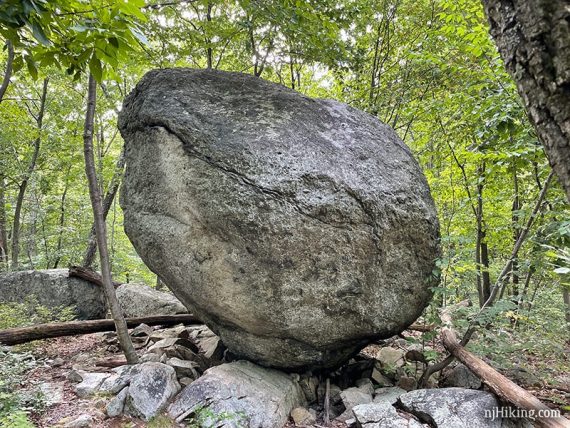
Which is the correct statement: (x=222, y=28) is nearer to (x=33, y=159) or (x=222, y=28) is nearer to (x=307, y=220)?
(x=307, y=220)

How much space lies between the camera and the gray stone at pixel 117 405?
3.97 m

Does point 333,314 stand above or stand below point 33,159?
below

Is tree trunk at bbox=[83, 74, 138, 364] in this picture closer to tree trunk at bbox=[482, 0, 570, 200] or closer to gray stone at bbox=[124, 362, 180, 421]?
gray stone at bbox=[124, 362, 180, 421]

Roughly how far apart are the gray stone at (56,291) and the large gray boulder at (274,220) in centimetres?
405

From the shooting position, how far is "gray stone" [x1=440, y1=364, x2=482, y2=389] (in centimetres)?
479

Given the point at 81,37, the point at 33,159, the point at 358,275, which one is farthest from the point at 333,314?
the point at 33,159

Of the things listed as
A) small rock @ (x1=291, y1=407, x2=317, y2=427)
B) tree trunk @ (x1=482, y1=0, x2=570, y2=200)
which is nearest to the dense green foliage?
tree trunk @ (x1=482, y1=0, x2=570, y2=200)

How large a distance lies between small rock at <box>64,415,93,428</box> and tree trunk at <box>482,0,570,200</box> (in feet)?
14.8

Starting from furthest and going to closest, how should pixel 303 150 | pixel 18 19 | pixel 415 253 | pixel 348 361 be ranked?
pixel 348 361 → pixel 415 253 → pixel 303 150 → pixel 18 19

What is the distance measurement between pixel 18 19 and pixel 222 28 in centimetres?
609

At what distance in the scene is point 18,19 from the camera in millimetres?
2072

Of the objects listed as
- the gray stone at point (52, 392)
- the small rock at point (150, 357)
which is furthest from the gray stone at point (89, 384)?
the small rock at point (150, 357)

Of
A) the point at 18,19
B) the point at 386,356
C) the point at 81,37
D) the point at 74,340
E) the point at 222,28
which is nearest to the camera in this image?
the point at 18,19

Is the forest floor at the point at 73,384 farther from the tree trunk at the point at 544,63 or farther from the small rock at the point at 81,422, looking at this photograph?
the tree trunk at the point at 544,63
